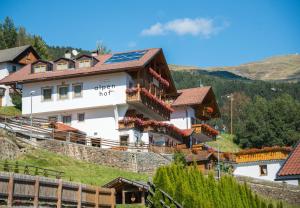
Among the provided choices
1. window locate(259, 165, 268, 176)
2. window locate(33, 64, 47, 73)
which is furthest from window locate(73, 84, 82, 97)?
window locate(259, 165, 268, 176)

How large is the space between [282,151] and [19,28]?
76.5 meters

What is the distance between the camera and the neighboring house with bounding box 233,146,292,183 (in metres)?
50.9

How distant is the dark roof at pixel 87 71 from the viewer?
56.0 m

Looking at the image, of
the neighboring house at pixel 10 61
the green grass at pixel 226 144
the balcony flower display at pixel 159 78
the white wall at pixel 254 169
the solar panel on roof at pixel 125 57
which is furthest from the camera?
the green grass at pixel 226 144

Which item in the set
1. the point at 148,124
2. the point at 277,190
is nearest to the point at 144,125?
the point at 148,124

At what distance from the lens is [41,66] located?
6141 centimetres

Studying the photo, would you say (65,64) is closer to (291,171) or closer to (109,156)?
(109,156)

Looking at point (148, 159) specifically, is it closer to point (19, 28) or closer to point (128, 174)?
point (128, 174)

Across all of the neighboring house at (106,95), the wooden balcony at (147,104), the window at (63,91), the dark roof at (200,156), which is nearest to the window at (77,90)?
the neighboring house at (106,95)

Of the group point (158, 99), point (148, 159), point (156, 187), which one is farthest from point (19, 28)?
point (156, 187)

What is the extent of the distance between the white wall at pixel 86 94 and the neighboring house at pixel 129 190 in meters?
20.6

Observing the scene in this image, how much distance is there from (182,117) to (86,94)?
14812mm

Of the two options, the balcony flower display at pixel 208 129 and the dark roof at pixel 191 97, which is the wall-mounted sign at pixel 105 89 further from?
the balcony flower display at pixel 208 129

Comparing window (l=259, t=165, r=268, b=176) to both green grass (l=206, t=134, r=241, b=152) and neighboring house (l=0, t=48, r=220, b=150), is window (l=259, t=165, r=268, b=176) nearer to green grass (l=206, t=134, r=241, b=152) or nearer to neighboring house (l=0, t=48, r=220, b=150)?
neighboring house (l=0, t=48, r=220, b=150)
